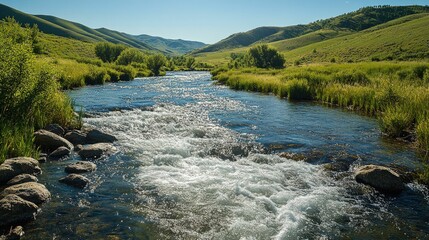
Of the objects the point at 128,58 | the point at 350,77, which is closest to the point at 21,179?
the point at 350,77

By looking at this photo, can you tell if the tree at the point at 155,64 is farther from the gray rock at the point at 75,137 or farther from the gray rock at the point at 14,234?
the gray rock at the point at 14,234

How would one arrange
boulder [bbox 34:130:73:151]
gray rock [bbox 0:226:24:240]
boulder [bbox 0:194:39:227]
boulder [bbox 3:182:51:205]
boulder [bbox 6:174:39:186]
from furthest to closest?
1. boulder [bbox 34:130:73:151]
2. boulder [bbox 6:174:39:186]
3. boulder [bbox 3:182:51:205]
4. boulder [bbox 0:194:39:227]
5. gray rock [bbox 0:226:24:240]

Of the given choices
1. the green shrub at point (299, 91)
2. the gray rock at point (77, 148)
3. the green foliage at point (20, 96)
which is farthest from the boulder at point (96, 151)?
the green shrub at point (299, 91)

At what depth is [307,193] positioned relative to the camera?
11883mm

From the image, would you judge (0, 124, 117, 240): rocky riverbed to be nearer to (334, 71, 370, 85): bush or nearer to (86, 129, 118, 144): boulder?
(86, 129, 118, 144): boulder

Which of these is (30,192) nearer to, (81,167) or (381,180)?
(81,167)

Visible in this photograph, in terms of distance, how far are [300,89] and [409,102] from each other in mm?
17347

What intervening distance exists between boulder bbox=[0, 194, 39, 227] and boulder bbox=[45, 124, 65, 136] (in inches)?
363

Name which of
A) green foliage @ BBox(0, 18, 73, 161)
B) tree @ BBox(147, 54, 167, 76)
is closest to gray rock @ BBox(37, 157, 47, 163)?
green foliage @ BBox(0, 18, 73, 161)

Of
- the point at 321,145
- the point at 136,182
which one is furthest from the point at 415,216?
the point at 136,182

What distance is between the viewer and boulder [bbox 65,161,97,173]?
13.7 m

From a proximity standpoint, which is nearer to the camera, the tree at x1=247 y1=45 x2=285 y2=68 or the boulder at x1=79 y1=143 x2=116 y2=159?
the boulder at x1=79 y1=143 x2=116 y2=159

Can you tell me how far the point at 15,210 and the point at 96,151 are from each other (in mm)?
7110

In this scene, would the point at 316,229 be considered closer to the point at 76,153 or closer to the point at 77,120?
the point at 76,153
